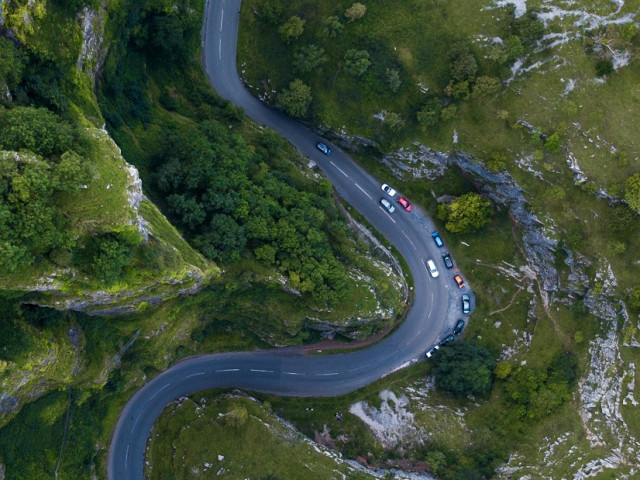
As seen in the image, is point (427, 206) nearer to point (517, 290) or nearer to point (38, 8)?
point (517, 290)

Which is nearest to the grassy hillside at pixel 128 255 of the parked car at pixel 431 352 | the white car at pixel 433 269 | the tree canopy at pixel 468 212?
the white car at pixel 433 269

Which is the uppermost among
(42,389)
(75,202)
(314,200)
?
(314,200)

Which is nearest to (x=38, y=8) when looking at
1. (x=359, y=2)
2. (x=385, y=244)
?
(x=359, y=2)

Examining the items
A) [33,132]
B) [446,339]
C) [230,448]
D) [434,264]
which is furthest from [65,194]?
[446,339]

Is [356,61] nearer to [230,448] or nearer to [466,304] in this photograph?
[466,304]

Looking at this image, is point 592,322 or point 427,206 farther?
point 427,206

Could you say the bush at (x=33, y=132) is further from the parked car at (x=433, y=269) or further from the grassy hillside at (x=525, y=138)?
the parked car at (x=433, y=269)
